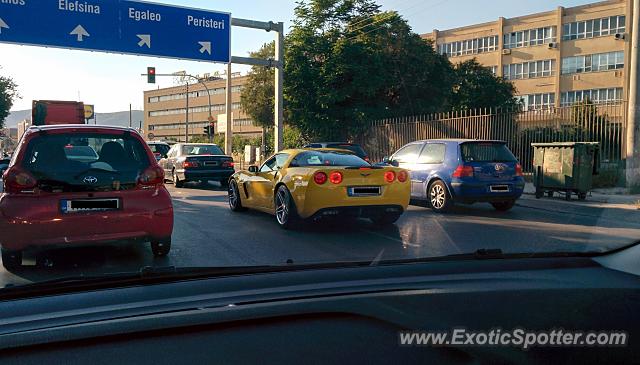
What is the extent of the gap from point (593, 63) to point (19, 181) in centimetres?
5326

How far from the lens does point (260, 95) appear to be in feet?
134

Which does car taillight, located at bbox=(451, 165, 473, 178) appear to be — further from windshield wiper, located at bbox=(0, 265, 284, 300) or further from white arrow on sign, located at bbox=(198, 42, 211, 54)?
white arrow on sign, located at bbox=(198, 42, 211, 54)

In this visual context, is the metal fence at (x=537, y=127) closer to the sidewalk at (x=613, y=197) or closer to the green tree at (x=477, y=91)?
the sidewalk at (x=613, y=197)

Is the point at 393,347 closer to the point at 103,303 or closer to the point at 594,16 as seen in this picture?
the point at 103,303

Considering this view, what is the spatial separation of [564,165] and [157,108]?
104 meters

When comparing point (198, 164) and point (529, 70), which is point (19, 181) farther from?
point (529, 70)

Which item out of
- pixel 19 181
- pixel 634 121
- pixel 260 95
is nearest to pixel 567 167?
pixel 634 121

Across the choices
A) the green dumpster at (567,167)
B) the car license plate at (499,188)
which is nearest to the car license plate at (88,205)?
the car license plate at (499,188)

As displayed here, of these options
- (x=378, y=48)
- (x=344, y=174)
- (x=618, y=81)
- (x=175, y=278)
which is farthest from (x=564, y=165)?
(x=618, y=81)

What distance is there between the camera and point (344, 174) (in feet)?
27.1

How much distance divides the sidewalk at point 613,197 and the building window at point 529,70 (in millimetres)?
38173

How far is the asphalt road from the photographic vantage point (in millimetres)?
6273

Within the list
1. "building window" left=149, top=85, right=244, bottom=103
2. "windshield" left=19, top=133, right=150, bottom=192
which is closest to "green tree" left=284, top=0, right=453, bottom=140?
"windshield" left=19, top=133, right=150, bottom=192

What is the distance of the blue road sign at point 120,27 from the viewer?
18359 millimetres
